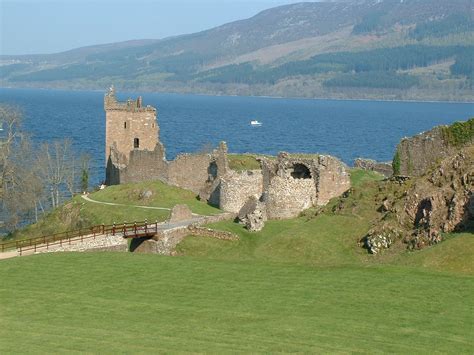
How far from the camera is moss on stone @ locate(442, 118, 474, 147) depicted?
137 ft

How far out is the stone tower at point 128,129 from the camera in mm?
65500

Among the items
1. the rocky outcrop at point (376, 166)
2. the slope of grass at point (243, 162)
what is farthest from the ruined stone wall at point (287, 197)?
the rocky outcrop at point (376, 166)

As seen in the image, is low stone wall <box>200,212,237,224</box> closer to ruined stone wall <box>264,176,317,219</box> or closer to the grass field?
ruined stone wall <box>264,176,317,219</box>

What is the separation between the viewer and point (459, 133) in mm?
42438

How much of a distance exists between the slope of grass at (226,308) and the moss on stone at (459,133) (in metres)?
12.8

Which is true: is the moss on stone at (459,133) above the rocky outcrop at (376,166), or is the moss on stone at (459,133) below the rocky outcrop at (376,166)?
above

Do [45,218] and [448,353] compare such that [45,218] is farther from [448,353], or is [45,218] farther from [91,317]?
[448,353]

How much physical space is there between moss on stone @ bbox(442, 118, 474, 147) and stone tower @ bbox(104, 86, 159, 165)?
26795mm

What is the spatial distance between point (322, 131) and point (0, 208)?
10894 cm

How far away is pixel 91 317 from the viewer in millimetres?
26219

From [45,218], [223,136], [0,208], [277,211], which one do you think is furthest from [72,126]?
[277,211]

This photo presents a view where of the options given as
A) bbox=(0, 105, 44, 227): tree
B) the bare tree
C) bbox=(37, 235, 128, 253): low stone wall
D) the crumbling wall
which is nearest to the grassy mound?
bbox=(0, 105, 44, 227): tree

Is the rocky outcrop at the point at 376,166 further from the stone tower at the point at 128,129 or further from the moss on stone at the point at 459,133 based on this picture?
the moss on stone at the point at 459,133

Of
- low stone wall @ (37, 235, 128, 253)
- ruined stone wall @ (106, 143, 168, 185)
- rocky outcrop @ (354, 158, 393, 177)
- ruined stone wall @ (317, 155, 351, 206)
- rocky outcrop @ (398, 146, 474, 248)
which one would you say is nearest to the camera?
rocky outcrop @ (398, 146, 474, 248)
